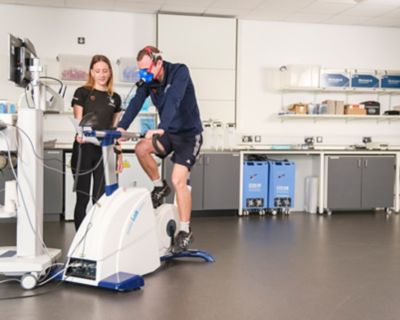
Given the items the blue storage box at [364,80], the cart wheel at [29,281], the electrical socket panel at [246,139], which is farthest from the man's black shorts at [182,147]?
the blue storage box at [364,80]

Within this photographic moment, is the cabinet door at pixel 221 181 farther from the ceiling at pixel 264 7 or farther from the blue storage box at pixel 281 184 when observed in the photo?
the ceiling at pixel 264 7

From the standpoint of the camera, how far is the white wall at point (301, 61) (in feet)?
22.4

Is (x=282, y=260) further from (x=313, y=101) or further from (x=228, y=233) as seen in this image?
(x=313, y=101)

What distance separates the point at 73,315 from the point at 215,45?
15.6ft

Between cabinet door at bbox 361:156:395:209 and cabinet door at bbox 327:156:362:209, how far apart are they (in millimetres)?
90

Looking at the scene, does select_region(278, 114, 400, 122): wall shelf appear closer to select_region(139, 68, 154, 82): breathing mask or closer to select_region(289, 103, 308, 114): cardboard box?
select_region(289, 103, 308, 114): cardboard box

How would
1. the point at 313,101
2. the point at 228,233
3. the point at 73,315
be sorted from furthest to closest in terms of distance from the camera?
the point at 313,101 < the point at 228,233 < the point at 73,315

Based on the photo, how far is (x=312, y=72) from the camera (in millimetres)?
6754

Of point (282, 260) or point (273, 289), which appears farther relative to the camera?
point (282, 260)

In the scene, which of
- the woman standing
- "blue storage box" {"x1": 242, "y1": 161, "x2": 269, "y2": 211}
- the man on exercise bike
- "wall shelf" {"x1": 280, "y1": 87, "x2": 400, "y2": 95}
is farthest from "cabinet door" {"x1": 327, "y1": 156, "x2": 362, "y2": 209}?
the woman standing

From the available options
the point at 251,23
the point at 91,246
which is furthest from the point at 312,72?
the point at 91,246

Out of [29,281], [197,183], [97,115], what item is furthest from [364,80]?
[29,281]

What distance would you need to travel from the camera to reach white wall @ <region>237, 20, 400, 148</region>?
22.4 feet

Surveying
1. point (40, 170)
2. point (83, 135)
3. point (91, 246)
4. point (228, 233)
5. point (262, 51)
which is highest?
point (262, 51)
